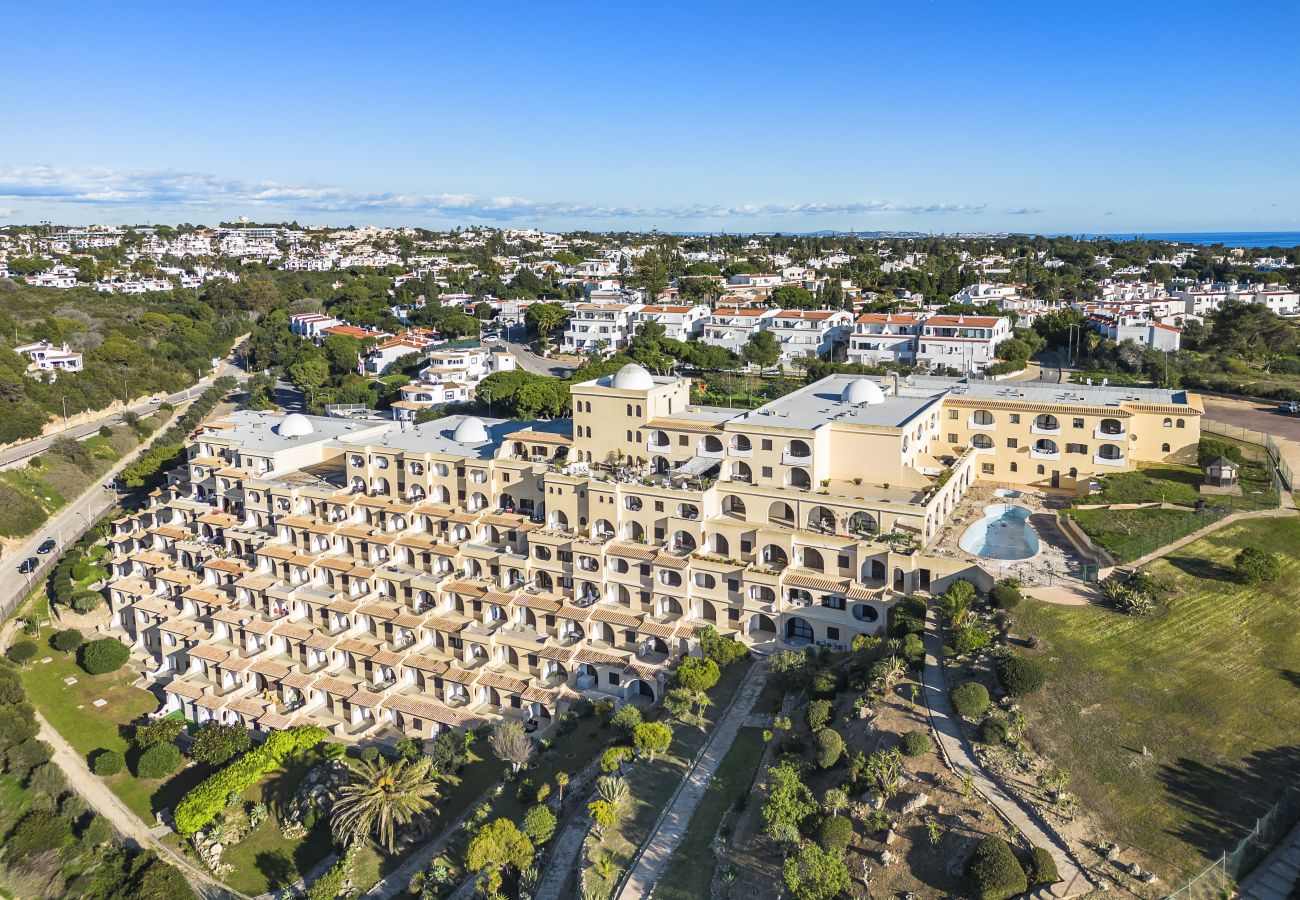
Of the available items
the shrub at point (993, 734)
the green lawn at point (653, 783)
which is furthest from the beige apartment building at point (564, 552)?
the shrub at point (993, 734)

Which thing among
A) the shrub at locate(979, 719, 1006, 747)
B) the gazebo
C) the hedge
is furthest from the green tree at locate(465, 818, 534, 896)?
the gazebo

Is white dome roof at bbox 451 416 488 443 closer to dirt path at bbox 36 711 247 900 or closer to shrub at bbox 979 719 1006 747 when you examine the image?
dirt path at bbox 36 711 247 900

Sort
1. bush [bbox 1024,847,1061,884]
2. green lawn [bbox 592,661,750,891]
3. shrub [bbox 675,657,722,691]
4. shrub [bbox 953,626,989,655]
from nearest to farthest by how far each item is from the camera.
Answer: bush [bbox 1024,847,1061,884] → green lawn [bbox 592,661,750,891] → shrub [bbox 953,626,989,655] → shrub [bbox 675,657,722,691]

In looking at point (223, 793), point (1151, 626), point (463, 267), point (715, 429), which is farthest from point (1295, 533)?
point (463, 267)

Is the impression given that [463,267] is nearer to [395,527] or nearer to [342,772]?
[395,527]

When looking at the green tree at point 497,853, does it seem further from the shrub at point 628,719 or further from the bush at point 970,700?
the bush at point 970,700
